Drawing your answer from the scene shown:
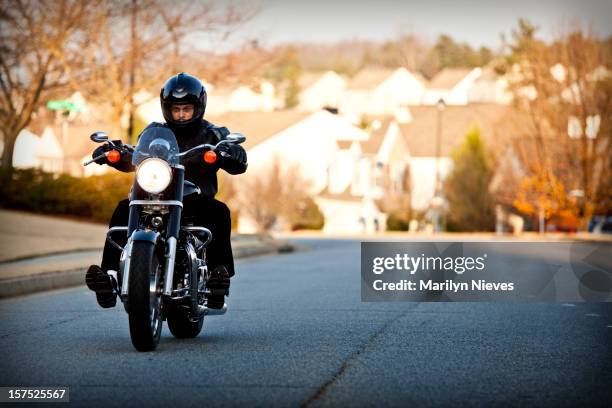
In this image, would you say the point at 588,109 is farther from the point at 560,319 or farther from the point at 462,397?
the point at 462,397

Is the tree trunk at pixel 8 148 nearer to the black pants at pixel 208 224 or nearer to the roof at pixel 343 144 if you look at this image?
the black pants at pixel 208 224

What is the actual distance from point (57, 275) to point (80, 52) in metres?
20.9

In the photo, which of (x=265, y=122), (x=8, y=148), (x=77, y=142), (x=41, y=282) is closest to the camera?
(x=41, y=282)

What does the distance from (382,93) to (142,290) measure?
416ft

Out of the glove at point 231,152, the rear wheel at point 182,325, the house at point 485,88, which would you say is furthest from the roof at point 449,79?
the glove at point 231,152

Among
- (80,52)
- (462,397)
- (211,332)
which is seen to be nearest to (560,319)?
(211,332)

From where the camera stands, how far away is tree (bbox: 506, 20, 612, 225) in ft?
184

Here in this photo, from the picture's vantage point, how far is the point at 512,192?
2680 inches

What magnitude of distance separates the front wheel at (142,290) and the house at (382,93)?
→ 12236 centimetres

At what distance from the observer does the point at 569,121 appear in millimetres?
56875

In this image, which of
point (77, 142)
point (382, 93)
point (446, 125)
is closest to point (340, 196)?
point (446, 125)

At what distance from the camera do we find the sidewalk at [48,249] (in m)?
16.5

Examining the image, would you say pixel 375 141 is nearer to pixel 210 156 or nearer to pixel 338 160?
pixel 338 160

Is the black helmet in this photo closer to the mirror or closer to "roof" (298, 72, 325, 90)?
the mirror
